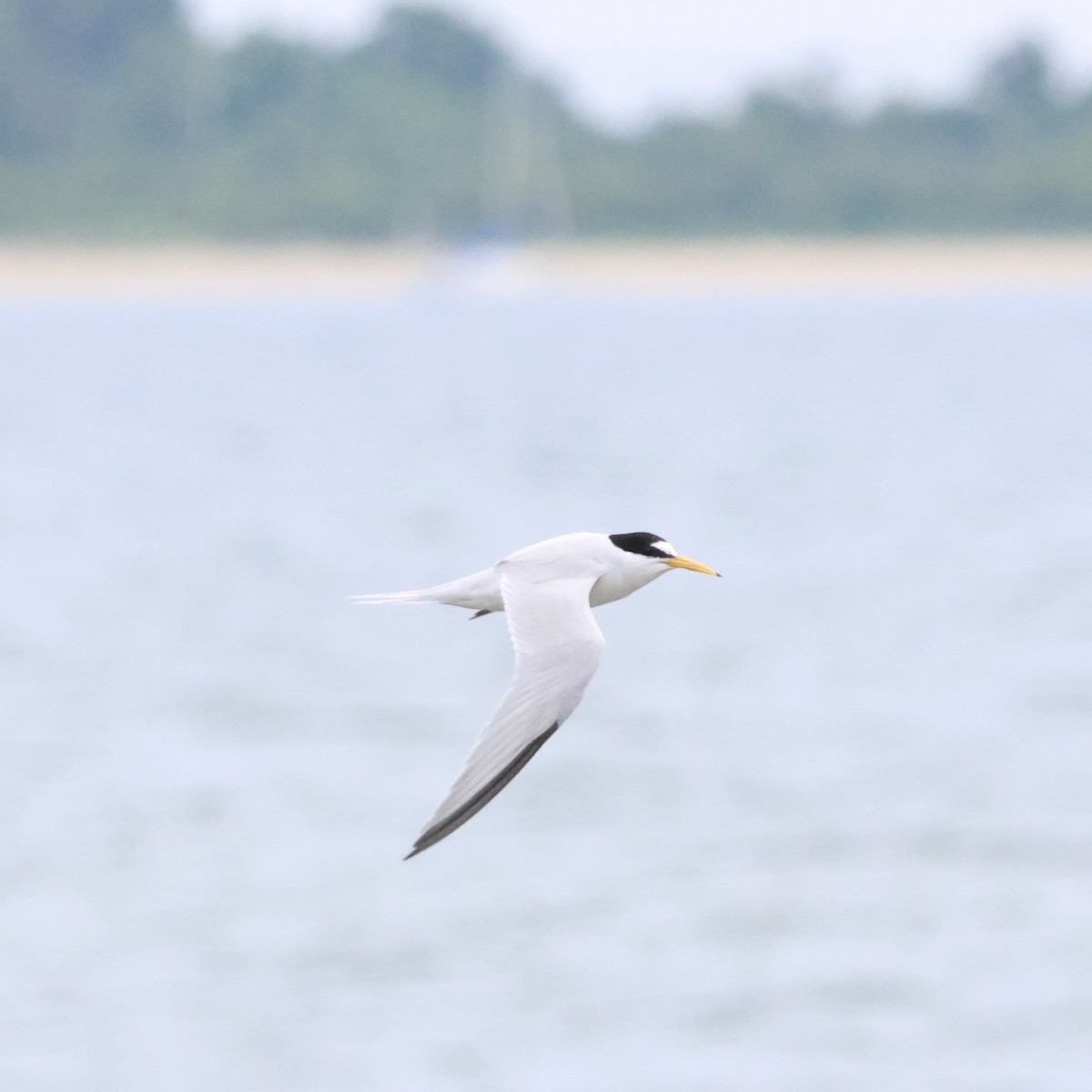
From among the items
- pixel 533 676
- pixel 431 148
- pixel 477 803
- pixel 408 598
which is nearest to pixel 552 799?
pixel 408 598

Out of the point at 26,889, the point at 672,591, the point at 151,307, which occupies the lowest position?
the point at 151,307

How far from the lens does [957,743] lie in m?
23.5

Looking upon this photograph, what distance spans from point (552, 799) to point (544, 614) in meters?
15.0

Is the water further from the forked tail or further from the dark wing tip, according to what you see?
the dark wing tip

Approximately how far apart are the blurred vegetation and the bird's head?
89.0 metres

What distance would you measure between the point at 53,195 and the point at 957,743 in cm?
7748

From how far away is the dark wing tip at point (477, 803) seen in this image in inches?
236

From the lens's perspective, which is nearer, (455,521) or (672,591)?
(672,591)

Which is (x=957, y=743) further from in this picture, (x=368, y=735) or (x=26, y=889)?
(x=26, y=889)

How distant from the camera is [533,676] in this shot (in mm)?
6473

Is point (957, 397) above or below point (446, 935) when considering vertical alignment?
below

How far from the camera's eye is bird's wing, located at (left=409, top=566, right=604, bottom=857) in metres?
6.25

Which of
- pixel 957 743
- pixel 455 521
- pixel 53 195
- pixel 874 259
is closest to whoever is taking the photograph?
pixel 957 743

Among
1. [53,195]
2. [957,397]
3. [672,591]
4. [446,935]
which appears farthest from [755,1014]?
[53,195]
